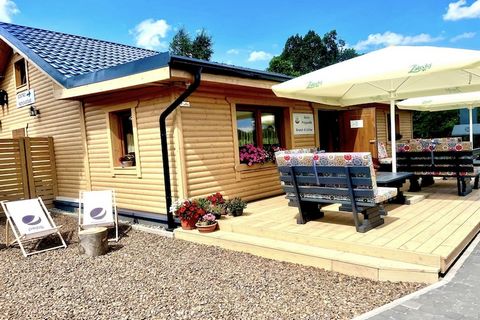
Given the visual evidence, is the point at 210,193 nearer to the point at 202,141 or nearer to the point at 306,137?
the point at 202,141

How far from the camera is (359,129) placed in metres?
9.27

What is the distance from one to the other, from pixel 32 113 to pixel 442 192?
9497 mm

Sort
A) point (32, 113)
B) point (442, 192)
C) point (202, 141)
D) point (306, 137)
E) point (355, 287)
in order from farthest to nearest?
point (32, 113), point (306, 137), point (442, 192), point (202, 141), point (355, 287)

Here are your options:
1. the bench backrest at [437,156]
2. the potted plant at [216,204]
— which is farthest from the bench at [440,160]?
the potted plant at [216,204]

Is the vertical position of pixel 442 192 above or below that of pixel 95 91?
below

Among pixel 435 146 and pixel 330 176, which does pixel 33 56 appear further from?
pixel 435 146

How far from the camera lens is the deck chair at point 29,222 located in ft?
17.9

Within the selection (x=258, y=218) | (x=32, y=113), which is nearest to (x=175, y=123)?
(x=258, y=218)

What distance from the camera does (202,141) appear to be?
617cm

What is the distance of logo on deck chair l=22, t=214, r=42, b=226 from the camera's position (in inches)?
226

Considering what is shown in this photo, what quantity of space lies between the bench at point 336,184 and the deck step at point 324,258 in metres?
0.61

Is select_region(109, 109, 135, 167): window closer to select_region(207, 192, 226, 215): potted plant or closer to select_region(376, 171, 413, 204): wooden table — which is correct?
select_region(207, 192, 226, 215): potted plant

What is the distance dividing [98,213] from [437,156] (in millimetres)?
5908

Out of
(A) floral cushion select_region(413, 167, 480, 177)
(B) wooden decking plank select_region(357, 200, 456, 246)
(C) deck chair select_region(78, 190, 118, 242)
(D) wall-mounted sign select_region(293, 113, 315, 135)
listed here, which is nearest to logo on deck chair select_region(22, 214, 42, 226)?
(C) deck chair select_region(78, 190, 118, 242)
